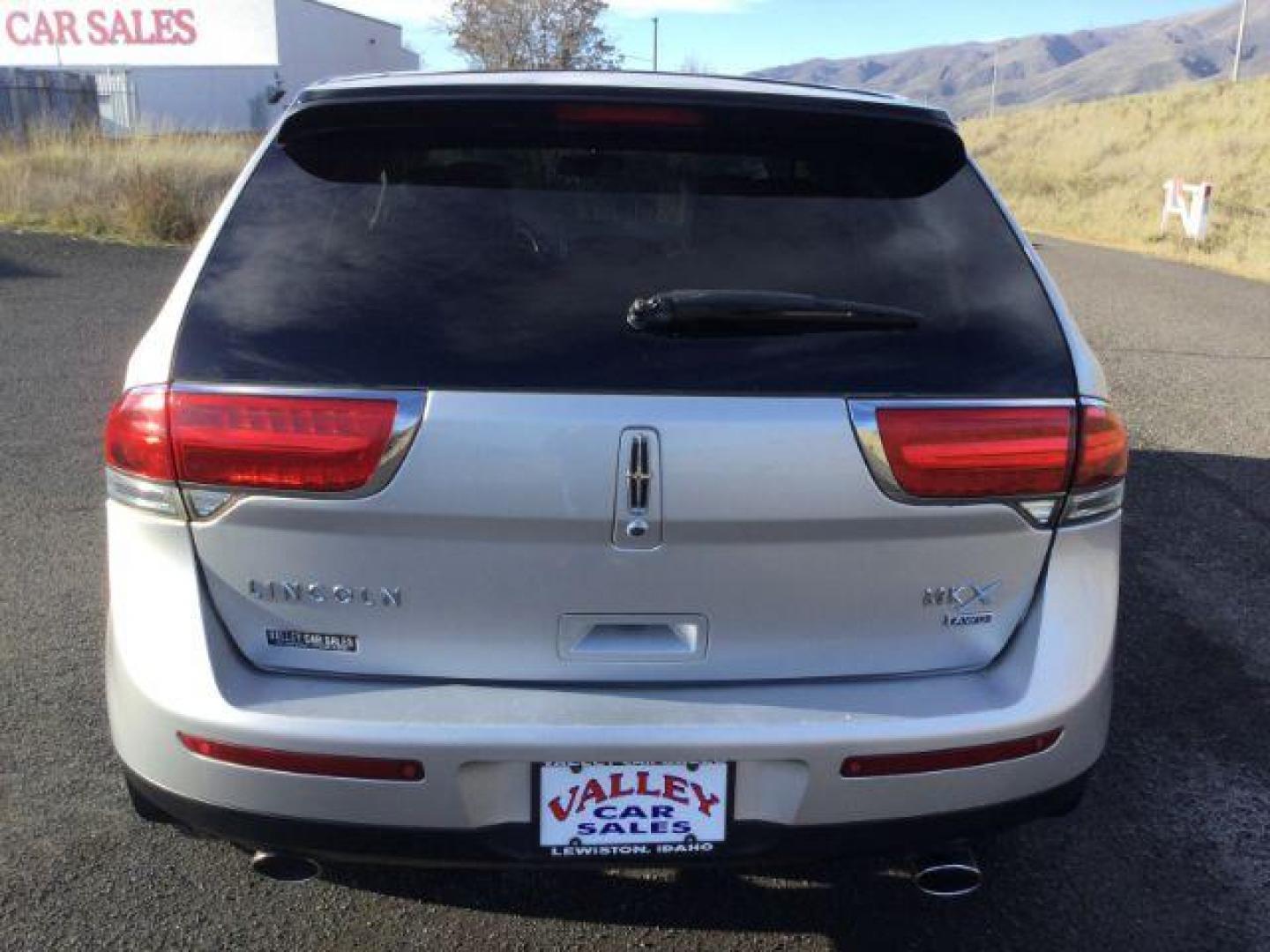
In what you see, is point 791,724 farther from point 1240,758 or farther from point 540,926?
point 1240,758

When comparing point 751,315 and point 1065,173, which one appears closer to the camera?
point 751,315

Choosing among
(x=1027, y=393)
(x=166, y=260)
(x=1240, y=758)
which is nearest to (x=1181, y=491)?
(x=1240, y=758)

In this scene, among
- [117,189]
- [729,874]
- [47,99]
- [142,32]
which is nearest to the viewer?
[729,874]

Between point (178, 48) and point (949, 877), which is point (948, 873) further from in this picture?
point (178, 48)

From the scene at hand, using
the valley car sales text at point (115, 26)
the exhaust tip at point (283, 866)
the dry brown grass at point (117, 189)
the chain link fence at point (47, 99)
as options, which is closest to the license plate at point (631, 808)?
the exhaust tip at point (283, 866)

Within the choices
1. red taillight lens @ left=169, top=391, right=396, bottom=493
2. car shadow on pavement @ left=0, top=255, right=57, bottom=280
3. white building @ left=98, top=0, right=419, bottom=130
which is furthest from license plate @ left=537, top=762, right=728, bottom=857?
white building @ left=98, top=0, right=419, bottom=130

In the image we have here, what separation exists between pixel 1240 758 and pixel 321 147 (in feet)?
9.51

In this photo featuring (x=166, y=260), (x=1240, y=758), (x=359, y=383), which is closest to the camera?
(x=359, y=383)

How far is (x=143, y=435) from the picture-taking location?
198 centimetres

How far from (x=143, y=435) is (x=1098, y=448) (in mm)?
1694

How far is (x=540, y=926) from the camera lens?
8.18ft

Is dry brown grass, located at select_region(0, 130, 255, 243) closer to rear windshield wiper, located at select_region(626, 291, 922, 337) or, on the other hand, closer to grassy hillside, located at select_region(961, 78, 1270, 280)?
rear windshield wiper, located at select_region(626, 291, 922, 337)

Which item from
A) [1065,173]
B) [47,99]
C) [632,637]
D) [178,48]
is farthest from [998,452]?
[178,48]

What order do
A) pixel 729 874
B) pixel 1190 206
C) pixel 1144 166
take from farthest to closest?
pixel 1144 166
pixel 1190 206
pixel 729 874
